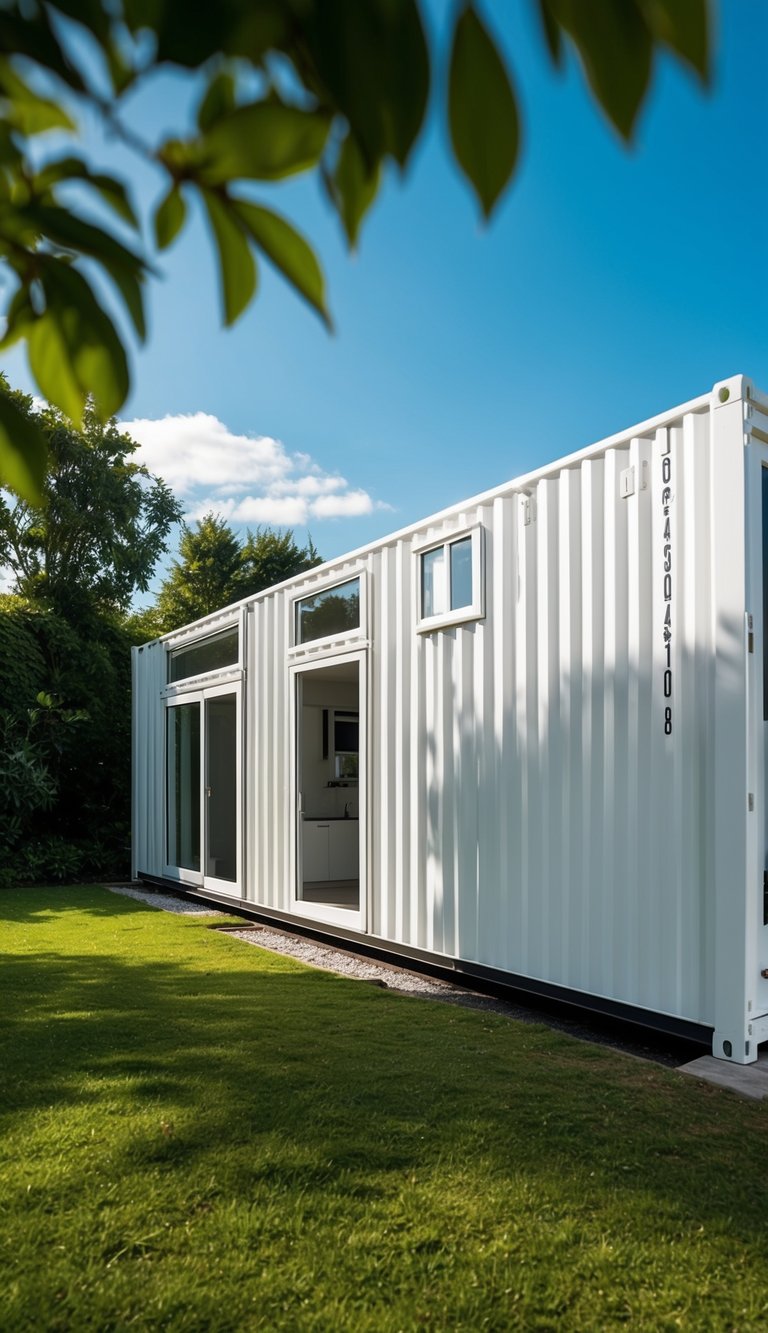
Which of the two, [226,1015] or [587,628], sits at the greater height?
[587,628]

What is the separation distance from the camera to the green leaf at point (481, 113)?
1.45 feet

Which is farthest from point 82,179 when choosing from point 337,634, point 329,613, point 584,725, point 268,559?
point 268,559

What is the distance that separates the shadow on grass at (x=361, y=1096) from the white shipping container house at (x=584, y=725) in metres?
0.59

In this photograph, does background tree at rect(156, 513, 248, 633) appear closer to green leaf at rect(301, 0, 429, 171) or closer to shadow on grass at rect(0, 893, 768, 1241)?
shadow on grass at rect(0, 893, 768, 1241)

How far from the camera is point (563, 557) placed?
496 cm

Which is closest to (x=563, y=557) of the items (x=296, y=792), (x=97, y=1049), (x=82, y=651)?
(x=97, y=1049)

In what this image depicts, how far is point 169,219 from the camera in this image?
569mm

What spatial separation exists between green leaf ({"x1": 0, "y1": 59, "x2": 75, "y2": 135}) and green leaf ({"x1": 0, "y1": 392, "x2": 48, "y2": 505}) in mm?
168

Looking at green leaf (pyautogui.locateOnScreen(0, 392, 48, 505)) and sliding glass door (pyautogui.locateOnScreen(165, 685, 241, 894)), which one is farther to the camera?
sliding glass door (pyautogui.locateOnScreen(165, 685, 241, 894))

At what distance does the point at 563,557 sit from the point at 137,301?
4528 mm

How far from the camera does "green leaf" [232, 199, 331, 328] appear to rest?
20.8 inches

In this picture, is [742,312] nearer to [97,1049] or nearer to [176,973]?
[176,973]

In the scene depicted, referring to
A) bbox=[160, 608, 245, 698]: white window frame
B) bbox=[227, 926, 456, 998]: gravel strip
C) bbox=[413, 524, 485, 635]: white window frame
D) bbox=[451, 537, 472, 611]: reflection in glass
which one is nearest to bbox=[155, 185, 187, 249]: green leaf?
bbox=[413, 524, 485, 635]: white window frame

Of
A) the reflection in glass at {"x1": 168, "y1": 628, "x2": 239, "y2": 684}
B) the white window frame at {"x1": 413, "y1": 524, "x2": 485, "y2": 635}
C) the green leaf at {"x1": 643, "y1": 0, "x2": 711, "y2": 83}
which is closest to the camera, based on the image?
the green leaf at {"x1": 643, "y1": 0, "x2": 711, "y2": 83}
